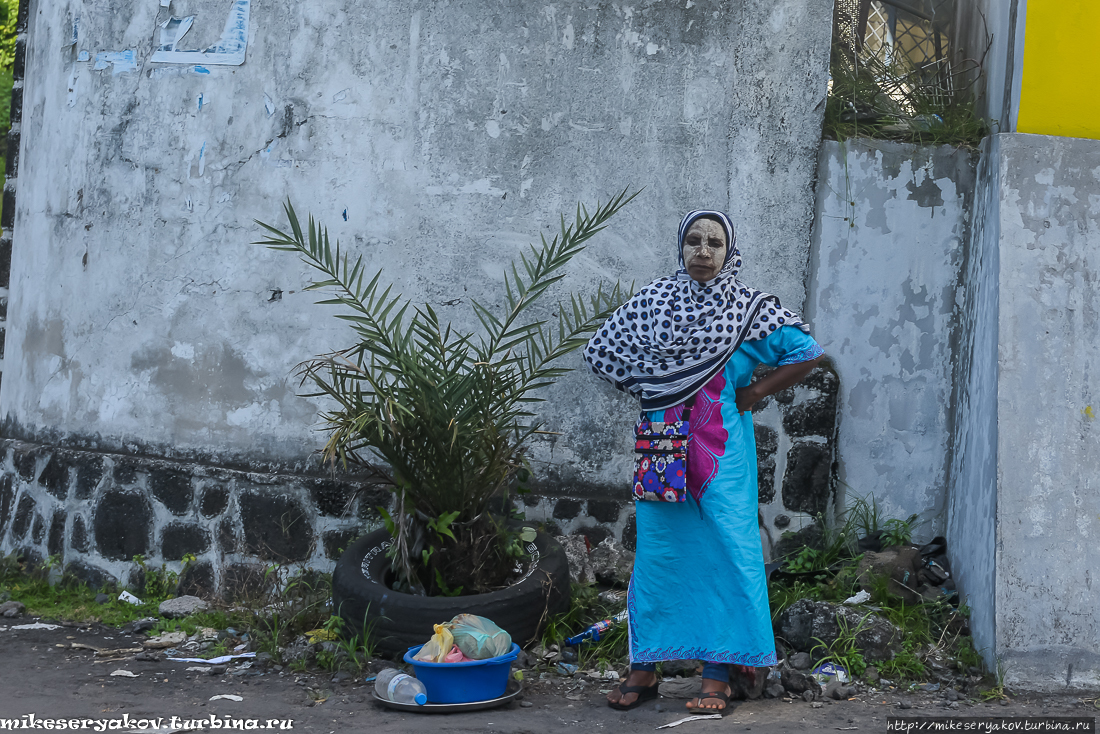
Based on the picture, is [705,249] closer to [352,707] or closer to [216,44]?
[352,707]

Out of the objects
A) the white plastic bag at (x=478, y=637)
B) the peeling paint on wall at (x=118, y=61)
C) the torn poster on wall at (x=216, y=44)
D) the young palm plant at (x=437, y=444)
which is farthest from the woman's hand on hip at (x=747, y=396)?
the peeling paint on wall at (x=118, y=61)

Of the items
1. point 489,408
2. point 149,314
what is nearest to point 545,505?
point 489,408

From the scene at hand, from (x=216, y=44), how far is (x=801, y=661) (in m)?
4.25

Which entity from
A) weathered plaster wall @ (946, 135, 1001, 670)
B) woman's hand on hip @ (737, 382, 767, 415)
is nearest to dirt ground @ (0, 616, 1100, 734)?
weathered plaster wall @ (946, 135, 1001, 670)

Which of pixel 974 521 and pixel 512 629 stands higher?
pixel 974 521

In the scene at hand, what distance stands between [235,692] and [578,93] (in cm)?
324

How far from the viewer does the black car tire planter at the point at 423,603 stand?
3.77 meters

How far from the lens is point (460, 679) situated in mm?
3400

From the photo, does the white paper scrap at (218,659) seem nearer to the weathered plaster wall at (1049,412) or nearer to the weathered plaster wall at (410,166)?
the weathered plaster wall at (410,166)

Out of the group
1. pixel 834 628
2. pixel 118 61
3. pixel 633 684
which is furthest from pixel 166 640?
pixel 118 61

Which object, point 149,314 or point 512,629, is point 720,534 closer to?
point 512,629

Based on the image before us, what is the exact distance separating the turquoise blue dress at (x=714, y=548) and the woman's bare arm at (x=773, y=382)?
1.4 inches

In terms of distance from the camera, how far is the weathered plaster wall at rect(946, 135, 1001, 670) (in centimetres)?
386

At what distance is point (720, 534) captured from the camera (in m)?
3.42
